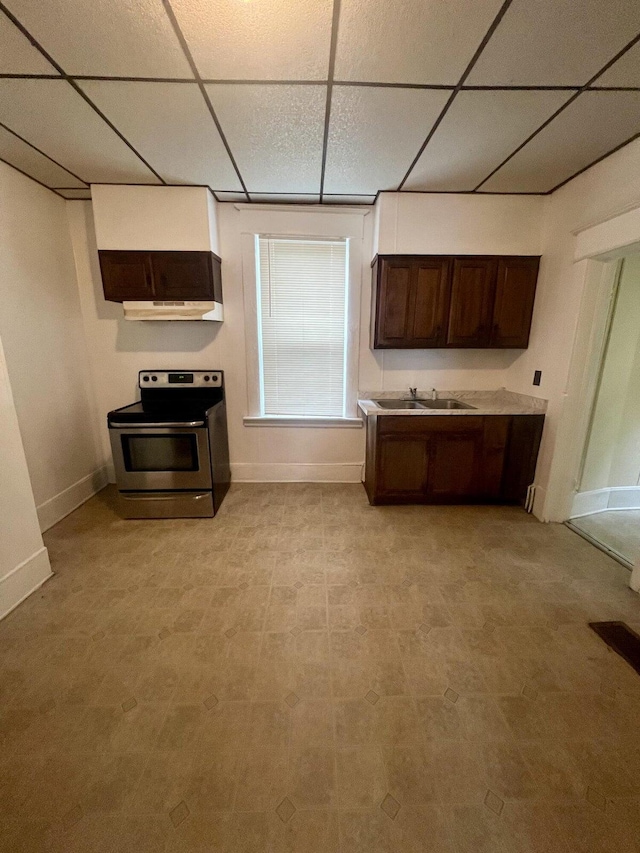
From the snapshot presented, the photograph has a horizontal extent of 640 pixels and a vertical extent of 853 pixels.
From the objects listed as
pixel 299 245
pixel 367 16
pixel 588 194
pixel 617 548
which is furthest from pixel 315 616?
pixel 588 194

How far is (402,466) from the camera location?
9.11ft

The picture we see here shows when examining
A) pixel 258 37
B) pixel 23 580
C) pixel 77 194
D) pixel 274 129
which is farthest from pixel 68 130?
pixel 23 580

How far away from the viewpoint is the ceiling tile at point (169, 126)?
1.58m

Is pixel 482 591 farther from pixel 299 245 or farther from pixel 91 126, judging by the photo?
pixel 91 126

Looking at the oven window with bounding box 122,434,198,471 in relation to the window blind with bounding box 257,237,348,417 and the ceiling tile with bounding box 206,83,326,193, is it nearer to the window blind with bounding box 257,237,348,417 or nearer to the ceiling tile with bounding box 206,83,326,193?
the window blind with bounding box 257,237,348,417

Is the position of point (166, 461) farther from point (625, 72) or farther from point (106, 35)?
point (625, 72)

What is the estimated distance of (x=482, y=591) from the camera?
1918mm

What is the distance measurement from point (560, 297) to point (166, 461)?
3.40m

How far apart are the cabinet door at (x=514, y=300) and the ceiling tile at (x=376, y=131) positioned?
1203 millimetres

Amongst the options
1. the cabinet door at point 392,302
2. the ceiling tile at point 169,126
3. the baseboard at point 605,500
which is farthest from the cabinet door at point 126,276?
the baseboard at point 605,500

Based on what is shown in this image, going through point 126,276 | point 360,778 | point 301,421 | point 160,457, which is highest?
point 126,276

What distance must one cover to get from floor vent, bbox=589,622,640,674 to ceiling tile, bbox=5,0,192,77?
3339mm

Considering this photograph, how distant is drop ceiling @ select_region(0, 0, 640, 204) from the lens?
121cm

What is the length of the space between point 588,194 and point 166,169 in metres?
3.00
